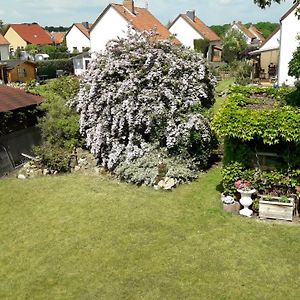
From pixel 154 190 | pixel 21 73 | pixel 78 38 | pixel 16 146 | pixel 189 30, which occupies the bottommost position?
pixel 154 190

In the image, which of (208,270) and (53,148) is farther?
(53,148)

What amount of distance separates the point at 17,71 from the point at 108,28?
11680 mm

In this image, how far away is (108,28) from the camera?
138 ft

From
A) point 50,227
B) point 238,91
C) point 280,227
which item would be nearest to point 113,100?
point 238,91

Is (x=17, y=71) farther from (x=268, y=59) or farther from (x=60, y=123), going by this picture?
(x=60, y=123)

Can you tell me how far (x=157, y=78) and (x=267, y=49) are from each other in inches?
1042

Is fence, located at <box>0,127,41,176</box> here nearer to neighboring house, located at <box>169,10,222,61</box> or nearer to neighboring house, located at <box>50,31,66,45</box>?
neighboring house, located at <box>169,10,222,61</box>

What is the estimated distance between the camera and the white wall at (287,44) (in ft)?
106

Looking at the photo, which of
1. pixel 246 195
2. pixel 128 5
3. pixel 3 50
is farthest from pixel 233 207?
pixel 3 50

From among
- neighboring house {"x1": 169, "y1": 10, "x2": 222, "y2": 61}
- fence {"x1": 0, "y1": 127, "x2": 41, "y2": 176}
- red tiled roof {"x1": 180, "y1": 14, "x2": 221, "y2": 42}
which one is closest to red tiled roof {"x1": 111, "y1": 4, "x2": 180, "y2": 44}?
neighboring house {"x1": 169, "y1": 10, "x2": 222, "y2": 61}

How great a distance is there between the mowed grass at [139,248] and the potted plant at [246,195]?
36cm

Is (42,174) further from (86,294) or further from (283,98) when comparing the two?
(283,98)

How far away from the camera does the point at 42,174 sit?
16.6m

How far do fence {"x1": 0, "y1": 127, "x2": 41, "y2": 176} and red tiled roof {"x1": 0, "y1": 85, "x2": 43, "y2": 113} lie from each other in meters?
1.17
